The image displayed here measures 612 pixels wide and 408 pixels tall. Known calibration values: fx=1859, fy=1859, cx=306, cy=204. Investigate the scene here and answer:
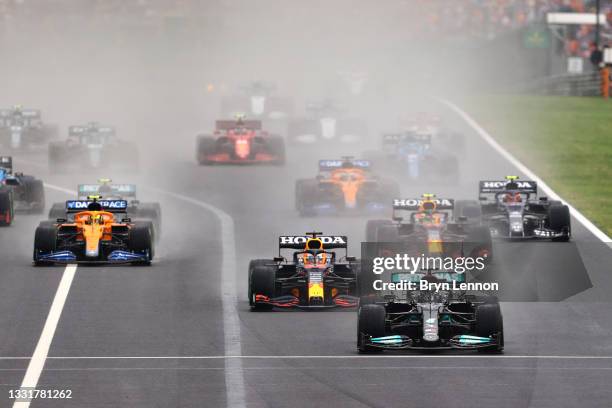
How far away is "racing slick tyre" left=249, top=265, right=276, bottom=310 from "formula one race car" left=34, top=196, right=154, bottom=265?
546 cm

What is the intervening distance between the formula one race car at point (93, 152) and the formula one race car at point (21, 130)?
790 centimetres

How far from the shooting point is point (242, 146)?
57.3 m

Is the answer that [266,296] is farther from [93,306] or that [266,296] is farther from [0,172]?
[0,172]

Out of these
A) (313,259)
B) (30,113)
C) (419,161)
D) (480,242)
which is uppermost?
(30,113)

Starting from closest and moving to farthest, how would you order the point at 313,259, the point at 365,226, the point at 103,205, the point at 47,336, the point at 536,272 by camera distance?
the point at 47,336 → the point at 313,259 → the point at 536,272 → the point at 103,205 → the point at 365,226

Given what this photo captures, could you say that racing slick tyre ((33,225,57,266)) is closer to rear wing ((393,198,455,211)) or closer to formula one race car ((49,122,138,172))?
rear wing ((393,198,455,211))

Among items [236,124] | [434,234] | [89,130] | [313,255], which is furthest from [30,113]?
[313,255]

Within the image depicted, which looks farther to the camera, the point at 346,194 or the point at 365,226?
the point at 346,194

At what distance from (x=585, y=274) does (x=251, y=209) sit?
13.7 metres

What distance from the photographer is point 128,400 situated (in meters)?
21.8

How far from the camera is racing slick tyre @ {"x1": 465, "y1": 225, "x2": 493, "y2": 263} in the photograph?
1345 inches

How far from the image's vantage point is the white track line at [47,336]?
23.1 metres

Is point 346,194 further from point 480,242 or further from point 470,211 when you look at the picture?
point 480,242

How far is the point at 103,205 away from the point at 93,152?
739 inches
